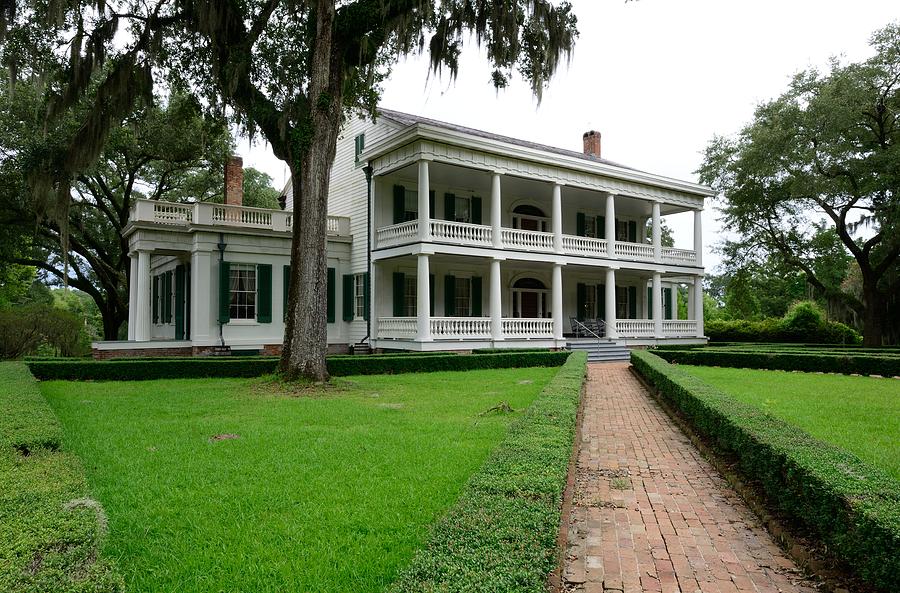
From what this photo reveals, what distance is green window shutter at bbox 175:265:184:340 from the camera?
747 inches

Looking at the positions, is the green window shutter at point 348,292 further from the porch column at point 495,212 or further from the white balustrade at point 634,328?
the white balustrade at point 634,328

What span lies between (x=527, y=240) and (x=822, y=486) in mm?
16757

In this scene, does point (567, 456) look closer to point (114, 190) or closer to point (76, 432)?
A: point (76, 432)

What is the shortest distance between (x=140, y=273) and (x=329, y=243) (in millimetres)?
6060

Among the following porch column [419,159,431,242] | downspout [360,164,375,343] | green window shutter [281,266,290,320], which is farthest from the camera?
downspout [360,164,375,343]

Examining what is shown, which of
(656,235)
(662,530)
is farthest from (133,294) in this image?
(662,530)

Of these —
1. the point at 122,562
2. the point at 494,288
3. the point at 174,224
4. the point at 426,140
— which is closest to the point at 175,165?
the point at 174,224

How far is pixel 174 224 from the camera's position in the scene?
706 inches

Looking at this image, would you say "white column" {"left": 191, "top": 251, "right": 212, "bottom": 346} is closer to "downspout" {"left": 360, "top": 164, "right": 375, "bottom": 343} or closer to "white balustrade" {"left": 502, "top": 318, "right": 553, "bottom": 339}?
"downspout" {"left": 360, "top": 164, "right": 375, "bottom": 343}

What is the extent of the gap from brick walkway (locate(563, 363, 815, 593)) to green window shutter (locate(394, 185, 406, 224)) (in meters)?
14.0

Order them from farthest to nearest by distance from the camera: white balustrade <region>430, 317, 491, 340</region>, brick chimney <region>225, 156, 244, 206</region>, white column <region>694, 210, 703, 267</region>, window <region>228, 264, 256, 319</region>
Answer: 1. white column <region>694, 210, 703, 267</region>
2. brick chimney <region>225, 156, 244, 206</region>
3. window <region>228, 264, 256, 319</region>
4. white balustrade <region>430, 317, 491, 340</region>

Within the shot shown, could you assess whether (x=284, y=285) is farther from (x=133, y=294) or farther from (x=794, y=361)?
(x=794, y=361)

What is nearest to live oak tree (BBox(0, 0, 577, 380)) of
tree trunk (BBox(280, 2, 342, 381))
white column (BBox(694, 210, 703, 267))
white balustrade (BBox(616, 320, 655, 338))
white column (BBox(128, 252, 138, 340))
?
tree trunk (BBox(280, 2, 342, 381))

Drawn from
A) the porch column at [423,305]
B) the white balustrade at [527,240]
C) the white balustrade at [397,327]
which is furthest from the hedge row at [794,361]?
the white balustrade at [397,327]
